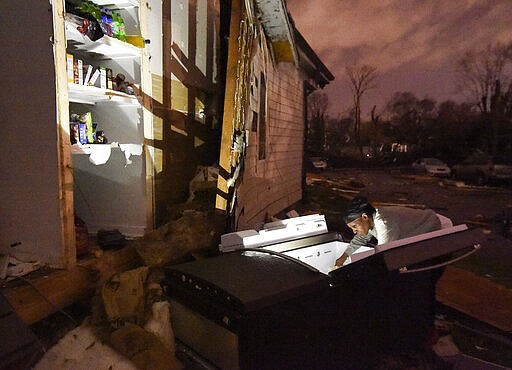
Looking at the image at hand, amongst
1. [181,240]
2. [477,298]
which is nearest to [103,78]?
[181,240]

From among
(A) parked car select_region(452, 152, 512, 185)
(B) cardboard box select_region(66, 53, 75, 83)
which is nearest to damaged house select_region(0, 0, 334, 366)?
(B) cardboard box select_region(66, 53, 75, 83)

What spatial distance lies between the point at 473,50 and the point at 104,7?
1001cm

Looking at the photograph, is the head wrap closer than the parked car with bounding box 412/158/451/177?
Yes

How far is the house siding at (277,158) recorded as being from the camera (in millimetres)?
5270

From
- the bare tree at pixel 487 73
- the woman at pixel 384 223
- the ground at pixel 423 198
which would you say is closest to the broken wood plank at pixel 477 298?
the woman at pixel 384 223

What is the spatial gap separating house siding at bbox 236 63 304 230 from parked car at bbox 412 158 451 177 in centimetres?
322

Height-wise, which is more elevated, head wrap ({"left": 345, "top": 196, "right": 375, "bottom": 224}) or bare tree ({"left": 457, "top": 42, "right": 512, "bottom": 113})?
bare tree ({"left": 457, "top": 42, "right": 512, "bottom": 113})

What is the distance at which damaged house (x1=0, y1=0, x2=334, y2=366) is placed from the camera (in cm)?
300

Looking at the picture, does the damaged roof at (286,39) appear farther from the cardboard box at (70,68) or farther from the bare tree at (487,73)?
the bare tree at (487,73)

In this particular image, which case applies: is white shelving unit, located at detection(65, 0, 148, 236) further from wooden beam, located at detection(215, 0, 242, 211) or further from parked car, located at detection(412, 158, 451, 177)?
parked car, located at detection(412, 158, 451, 177)

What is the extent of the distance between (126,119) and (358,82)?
7.17 metres

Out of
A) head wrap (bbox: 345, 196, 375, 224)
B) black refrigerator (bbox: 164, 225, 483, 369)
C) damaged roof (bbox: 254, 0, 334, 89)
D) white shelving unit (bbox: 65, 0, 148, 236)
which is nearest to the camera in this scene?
black refrigerator (bbox: 164, 225, 483, 369)

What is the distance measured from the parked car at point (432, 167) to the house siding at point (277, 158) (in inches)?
127

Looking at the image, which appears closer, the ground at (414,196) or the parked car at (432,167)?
the ground at (414,196)
